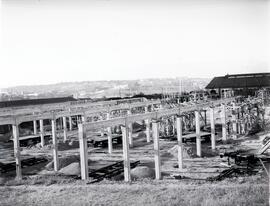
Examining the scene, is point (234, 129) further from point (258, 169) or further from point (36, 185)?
point (36, 185)

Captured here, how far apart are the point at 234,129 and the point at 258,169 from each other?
1343 centimetres

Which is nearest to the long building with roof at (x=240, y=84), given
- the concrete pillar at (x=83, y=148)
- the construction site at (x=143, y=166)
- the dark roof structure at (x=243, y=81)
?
the dark roof structure at (x=243, y=81)

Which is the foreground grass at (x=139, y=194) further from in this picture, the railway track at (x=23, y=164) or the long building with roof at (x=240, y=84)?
the long building with roof at (x=240, y=84)

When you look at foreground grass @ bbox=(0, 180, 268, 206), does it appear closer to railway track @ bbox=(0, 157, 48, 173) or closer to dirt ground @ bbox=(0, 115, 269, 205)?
dirt ground @ bbox=(0, 115, 269, 205)

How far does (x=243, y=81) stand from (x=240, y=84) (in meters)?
0.99

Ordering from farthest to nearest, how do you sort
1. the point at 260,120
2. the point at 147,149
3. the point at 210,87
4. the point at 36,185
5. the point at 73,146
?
the point at 210,87, the point at 260,120, the point at 73,146, the point at 147,149, the point at 36,185

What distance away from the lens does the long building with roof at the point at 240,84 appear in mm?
51906

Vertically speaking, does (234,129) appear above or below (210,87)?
below

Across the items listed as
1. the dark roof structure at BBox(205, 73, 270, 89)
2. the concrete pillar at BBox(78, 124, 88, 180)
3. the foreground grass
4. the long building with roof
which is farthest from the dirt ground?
the dark roof structure at BBox(205, 73, 270, 89)

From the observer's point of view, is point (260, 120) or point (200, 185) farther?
point (260, 120)

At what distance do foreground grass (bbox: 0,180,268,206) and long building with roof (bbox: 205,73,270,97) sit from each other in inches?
1547

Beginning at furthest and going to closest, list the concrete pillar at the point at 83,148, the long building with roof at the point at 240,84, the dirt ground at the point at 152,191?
the long building with roof at the point at 240,84
the concrete pillar at the point at 83,148
the dirt ground at the point at 152,191

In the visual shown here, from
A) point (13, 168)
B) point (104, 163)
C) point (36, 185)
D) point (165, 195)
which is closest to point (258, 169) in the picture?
point (165, 195)

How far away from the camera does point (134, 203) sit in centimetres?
1204
